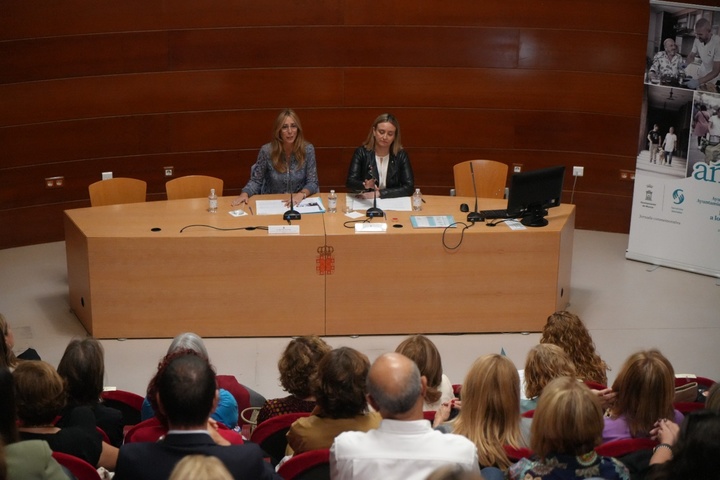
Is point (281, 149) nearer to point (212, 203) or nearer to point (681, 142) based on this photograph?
point (212, 203)

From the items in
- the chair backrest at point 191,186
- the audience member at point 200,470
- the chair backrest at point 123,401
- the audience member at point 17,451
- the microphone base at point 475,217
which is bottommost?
the chair backrest at point 123,401

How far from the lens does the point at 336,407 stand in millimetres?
3570

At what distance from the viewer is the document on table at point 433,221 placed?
6.55 metres

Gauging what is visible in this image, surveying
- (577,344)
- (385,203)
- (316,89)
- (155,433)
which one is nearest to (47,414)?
(155,433)

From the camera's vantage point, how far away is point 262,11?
8391 mm

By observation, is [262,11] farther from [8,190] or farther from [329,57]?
[8,190]

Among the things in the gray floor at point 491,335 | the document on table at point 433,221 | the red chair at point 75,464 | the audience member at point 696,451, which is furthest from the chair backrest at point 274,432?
the document on table at point 433,221

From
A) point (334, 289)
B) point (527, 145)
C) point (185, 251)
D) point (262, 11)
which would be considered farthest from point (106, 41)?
point (527, 145)

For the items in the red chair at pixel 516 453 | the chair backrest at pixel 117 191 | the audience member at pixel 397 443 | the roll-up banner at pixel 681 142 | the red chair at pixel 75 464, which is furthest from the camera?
the roll-up banner at pixel 681 142

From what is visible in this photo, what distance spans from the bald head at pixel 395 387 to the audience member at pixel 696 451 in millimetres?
809

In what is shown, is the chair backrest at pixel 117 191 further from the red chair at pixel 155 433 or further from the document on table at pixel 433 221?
the red chair at pixel 155 433

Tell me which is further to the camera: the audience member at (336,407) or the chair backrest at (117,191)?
the chair backrest at (117,191)

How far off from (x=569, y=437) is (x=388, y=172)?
14.5 ft

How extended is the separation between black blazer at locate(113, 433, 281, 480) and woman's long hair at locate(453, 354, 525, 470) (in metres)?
0.91
